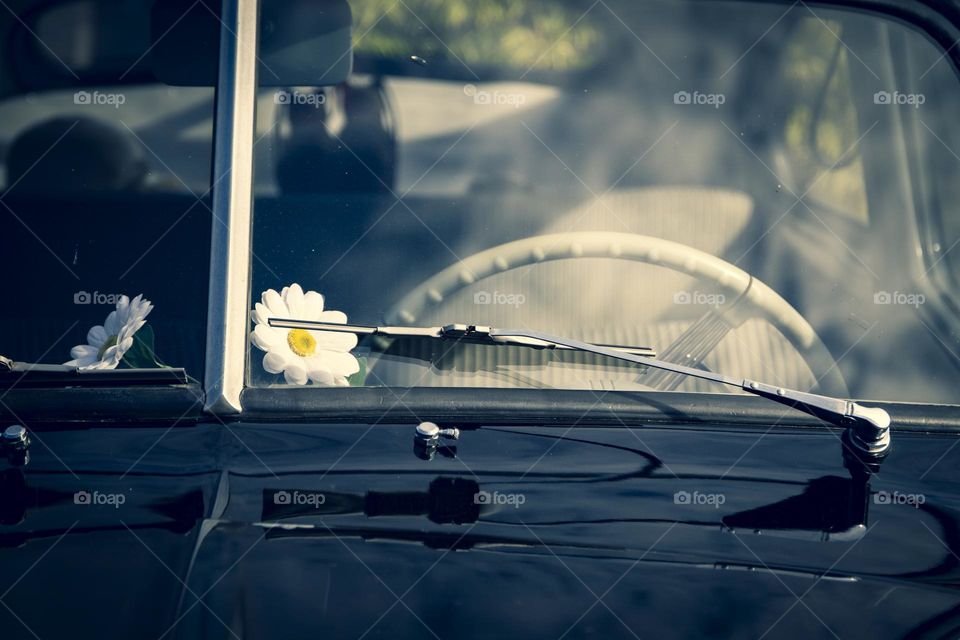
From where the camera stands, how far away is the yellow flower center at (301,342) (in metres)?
1.76

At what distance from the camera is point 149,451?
164 cm

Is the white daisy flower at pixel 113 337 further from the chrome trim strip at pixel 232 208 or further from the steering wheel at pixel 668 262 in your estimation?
the steering wheel at pixel 668 262

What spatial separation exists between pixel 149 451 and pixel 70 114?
0.88 metres

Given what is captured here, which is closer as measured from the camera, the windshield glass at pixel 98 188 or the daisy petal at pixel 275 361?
the daisy petal at pixel 275 361

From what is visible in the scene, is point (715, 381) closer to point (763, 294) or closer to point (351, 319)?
point (763, 294)

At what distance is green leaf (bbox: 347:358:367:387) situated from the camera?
1752 mm

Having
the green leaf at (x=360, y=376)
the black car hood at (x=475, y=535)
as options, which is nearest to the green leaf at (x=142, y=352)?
the black car hood at (x=475, y=535)

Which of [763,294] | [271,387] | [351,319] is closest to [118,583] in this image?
[271,387]

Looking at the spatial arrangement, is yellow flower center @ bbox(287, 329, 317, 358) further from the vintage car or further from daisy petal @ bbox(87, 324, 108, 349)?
daisy petal @ bbox(87, 324, 108, 349)

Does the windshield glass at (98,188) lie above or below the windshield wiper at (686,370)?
above

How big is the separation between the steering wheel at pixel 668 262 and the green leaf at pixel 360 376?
27 cm

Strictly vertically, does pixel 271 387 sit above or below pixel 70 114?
below

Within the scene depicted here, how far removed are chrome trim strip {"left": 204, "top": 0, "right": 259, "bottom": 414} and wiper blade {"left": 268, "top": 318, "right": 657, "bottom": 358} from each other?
0.08 metres

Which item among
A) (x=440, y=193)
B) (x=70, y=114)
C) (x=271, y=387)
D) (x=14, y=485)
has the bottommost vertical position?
(x=14, y=485)
